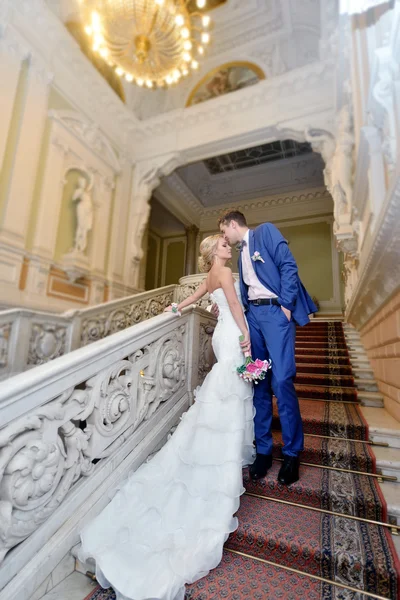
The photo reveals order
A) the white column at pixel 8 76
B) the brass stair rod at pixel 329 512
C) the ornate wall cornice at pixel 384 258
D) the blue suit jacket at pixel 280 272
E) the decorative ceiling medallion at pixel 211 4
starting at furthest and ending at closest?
the decorative ceiling medallion at pixel 211 4 < the white column at pixel 8 76 < the blue suit jacket at pixel 280 272 < the ornate wall cornice at pixel 384 258 < the brass stair rod at pixel 329 512

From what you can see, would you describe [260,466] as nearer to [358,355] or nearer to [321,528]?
[321,528]

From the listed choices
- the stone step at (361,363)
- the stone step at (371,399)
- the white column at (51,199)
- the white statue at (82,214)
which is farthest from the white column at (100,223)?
the stone step at (371,399)

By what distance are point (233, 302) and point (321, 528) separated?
1.29 meters

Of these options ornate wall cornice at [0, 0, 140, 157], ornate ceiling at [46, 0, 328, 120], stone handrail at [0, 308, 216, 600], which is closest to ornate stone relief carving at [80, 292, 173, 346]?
stone handrail at [0, 308, 216, 600]

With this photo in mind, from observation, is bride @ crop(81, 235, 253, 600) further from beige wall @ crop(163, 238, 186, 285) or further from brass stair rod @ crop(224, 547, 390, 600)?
beige wall @ crop(163, 238, 186, 285)

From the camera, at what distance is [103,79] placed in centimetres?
735

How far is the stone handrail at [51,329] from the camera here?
3.52m

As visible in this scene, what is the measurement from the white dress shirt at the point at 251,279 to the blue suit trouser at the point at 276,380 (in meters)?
0.08

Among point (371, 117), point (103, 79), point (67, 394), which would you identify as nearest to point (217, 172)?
point (103, 79)

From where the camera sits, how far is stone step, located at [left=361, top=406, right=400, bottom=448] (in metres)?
2.16

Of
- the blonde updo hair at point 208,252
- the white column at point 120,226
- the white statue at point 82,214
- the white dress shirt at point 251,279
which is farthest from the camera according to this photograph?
the white column at point 120,226

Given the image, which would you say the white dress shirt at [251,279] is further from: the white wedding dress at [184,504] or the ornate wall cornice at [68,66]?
the ornate wall cornice at [68,66]

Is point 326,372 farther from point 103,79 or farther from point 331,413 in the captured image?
point 103,79

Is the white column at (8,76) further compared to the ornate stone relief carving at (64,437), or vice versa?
the white column at (8,76)
